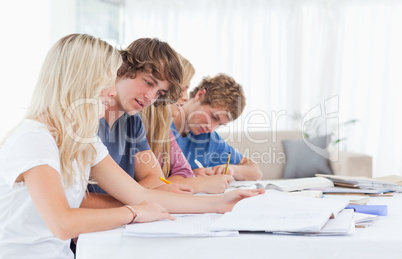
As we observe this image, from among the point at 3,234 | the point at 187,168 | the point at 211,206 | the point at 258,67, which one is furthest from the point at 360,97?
the point at 3,234

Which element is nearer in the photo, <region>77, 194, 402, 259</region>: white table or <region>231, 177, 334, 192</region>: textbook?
<region>77, 194, 402, 259</region>: white table

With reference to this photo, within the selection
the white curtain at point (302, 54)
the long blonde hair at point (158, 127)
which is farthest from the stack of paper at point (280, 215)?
the white curtain at point (302, 54)

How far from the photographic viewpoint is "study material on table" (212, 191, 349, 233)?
1.00 m

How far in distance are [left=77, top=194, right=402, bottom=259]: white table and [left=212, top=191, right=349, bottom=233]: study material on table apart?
0.02 metres

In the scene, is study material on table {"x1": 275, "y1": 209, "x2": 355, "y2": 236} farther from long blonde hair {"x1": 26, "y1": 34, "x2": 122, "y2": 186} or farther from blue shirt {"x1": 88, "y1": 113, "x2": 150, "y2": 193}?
blue shirt {"x1": 88, "y1": 113, "x2": 150, "y2": 193}

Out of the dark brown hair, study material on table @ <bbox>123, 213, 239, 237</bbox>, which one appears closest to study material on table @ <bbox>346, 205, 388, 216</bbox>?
study material on table @ <bbox>123, 213, 239, 237</bbox>

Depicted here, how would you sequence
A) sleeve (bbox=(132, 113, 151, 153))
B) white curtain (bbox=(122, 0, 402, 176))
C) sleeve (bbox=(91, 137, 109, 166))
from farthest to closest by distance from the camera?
1. white curtain (bbox=(122, 0, 402, 176))
2. sleeve (bbox=(132, 113, 151, 153))
3. sleeve (bbox=(91, 137, 109, 166))

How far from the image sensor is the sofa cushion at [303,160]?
420 cm

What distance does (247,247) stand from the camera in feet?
3.19

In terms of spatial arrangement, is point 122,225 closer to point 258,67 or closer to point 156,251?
point 156,251

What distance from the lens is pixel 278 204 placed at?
1168mm

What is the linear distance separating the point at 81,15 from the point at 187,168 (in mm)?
3484

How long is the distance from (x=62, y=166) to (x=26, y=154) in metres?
0.13

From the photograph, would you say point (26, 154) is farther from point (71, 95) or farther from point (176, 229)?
point (176, 229)
